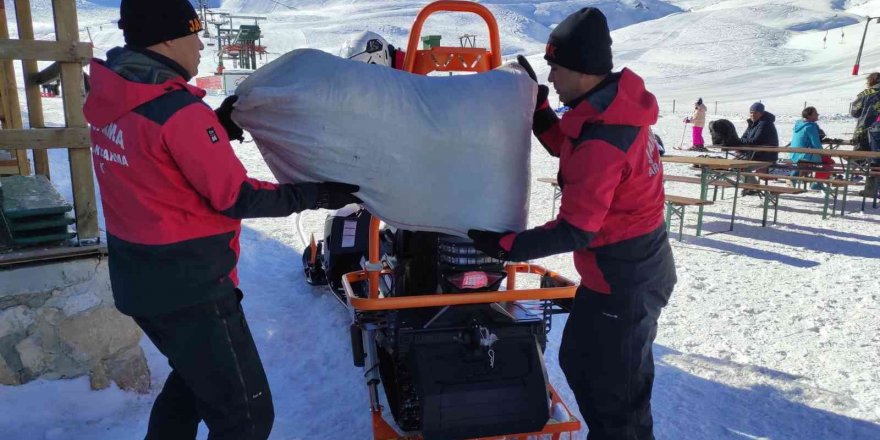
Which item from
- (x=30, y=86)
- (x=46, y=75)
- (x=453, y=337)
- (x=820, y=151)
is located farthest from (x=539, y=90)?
(x=820, y=151)

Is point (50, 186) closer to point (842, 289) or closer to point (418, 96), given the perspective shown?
point (418, 96)

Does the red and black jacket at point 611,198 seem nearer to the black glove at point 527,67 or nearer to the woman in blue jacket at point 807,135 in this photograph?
the black glove at point 527,67

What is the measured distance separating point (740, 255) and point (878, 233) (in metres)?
2.19

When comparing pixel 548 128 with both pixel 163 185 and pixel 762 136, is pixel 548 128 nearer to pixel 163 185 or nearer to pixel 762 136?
pixel 163 185

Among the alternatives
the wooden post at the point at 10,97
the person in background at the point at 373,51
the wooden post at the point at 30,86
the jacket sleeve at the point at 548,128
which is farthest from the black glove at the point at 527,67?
the wooden post at the point at 10,97

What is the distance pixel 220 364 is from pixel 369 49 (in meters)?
2.49

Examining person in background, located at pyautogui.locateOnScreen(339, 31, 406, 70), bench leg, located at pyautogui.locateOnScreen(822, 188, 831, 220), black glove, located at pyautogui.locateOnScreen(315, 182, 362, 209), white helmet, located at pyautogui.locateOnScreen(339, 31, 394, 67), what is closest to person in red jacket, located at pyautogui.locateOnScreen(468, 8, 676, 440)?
black glove, located at pyautogui.locateOnScreen(315, 182, 362, 209)

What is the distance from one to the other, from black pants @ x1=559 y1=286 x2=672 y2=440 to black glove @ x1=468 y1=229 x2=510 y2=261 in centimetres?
36

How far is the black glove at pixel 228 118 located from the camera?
8.06ft

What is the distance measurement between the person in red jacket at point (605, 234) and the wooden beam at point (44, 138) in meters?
2.08

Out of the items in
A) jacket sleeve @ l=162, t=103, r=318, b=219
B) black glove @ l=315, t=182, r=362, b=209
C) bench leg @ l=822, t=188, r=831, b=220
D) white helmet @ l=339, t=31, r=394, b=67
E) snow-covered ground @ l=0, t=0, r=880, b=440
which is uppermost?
white helmet @ l=339, t=31, r=394, b=67

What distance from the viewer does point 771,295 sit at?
507cm

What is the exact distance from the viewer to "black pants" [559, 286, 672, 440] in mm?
2383

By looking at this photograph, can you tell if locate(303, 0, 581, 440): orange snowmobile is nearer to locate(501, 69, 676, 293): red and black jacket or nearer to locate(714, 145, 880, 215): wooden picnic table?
locate(501, 69, 676, 293): red and black jacket
